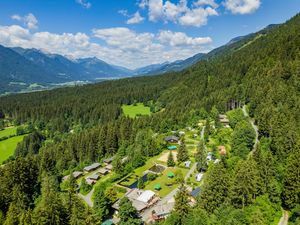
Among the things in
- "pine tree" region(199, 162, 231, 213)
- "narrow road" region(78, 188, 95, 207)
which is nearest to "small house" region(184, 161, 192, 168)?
"pine tree" region(199, 162, 231, 213)

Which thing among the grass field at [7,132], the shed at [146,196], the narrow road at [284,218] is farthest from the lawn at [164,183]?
the grass field at [7,132]

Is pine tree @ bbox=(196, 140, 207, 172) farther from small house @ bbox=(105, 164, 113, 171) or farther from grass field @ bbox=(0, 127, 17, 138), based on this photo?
grass field @ bbox=(0, 127, 17, 138)

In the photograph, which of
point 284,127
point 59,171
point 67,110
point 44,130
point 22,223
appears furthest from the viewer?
point 67,110

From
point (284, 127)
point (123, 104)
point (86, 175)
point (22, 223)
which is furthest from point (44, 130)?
point (284, 127)

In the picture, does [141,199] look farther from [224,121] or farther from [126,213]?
[224,121]

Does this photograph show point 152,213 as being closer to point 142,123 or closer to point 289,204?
point 289,204

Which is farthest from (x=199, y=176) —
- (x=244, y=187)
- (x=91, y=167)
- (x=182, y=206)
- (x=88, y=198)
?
(x=91, y=167)

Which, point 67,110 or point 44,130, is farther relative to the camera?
point 67,110
